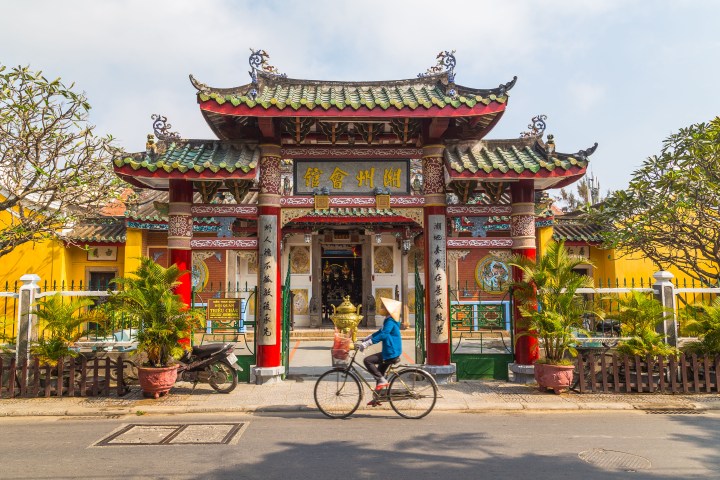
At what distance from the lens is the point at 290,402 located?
7516 mm

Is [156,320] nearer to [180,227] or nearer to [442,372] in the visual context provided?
[180,227]

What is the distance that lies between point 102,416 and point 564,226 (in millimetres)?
16277

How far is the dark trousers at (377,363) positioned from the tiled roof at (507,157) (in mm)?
3464

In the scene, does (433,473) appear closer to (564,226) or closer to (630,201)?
(630,201)

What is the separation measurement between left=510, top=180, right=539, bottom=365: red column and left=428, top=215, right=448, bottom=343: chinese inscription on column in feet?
4.48

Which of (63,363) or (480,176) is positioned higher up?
(480,176)

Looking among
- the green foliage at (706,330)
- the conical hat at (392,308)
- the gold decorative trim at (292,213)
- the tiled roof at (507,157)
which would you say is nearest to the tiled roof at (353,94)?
the tiled roof at (507,157)

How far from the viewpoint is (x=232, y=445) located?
555 cm

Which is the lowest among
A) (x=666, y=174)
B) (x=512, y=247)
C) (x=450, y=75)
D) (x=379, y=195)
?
(x=512, y=247)

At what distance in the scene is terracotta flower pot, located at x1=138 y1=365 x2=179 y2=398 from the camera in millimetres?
7652

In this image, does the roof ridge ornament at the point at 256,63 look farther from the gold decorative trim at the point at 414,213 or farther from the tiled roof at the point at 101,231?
the tiled roof at the point at 101,231

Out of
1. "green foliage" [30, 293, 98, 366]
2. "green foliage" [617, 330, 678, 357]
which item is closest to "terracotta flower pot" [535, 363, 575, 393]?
"green foliage" [617, 330, 678, 357]

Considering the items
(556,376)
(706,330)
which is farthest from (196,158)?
(706,330)

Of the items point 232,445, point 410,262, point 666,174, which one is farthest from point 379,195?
point 410,262
